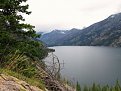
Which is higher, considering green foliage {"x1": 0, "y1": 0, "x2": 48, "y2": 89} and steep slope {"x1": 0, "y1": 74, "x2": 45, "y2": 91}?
green foliage {"x1": 0, "y1": 0, "x2": 48, "y2": 89}

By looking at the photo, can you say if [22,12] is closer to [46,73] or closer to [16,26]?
[16,26]

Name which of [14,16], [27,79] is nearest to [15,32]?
[14,16]

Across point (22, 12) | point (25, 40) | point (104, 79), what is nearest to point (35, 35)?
point (25, 40)

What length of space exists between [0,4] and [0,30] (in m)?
1.52

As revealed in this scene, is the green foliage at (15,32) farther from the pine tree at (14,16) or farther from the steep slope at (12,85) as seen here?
the steep slope at (12,85)

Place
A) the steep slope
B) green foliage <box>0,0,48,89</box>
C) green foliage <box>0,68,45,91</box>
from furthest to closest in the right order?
1. green foliage <box>0,0,48,89</box>
2. green foliage <box>0,68,45,91</box>
3. the steep slope

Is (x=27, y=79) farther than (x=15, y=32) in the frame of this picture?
No

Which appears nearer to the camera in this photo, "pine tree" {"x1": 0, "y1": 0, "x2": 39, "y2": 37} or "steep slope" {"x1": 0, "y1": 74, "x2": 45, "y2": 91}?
"steep slope" {"x1": 0, "y1": 74, "x2": 45, "y2": 91}

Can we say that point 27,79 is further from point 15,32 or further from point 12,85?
point 15,32

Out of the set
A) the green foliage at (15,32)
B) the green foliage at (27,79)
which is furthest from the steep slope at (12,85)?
the green foliage at (15,32)

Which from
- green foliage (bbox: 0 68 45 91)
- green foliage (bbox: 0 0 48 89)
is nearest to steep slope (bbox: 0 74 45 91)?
green foliage (bbox: 0 68 45 91)

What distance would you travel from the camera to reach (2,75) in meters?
6.89

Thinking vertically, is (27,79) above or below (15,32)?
below

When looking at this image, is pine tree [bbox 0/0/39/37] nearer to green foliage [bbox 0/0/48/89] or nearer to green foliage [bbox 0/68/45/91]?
green foliage [bbox 0/0/48/89]
